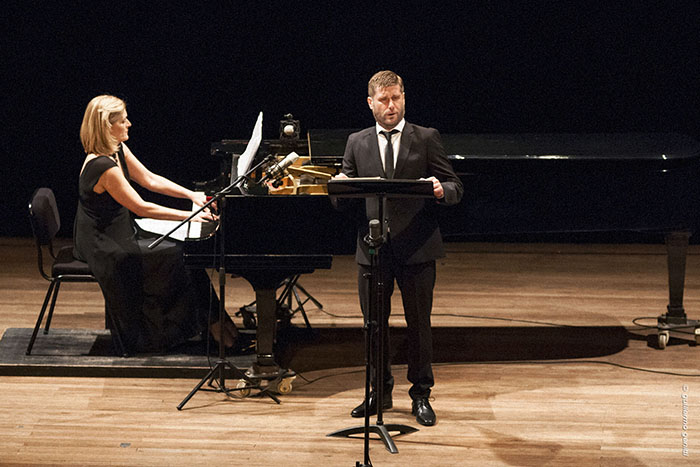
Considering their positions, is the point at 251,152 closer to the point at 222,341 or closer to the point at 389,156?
the point at 389,156

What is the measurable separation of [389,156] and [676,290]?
2330 mm

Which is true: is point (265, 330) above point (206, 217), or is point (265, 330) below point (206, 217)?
below

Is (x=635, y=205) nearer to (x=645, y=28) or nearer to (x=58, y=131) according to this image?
(x=645, y=28)

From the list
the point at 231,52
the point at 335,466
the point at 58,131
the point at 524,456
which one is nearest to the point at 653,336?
the point at 524,456

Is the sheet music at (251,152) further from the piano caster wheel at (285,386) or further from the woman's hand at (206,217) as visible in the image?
the piano caster wheel at (285,386)

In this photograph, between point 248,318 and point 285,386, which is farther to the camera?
point 248,318

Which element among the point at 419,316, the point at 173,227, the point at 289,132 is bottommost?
the point at 419,316

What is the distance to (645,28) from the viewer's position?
7.72 meters

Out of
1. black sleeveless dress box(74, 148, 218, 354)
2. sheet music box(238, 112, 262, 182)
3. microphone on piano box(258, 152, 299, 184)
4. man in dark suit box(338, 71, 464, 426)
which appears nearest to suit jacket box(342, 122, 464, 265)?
man in dark suit box(338, 71, 464, 426)

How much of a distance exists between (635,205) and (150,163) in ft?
15.0

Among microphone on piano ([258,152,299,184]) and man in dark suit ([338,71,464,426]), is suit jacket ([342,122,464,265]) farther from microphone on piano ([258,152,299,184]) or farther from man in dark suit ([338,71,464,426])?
microphone on piano ([258,152,299,184])

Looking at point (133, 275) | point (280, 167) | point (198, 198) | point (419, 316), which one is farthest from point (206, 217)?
point (419, 316)

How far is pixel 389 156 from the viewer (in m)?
3.71

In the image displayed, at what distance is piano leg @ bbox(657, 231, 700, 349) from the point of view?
507 cm
